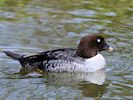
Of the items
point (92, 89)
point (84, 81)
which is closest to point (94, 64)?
point (84, 81)

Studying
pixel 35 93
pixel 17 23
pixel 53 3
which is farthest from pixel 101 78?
pixel 53 3

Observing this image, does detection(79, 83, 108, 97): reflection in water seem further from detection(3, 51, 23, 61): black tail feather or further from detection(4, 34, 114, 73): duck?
detection(3, 51, 23, 61): black tail feather

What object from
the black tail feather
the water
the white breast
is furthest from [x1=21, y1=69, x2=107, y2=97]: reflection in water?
the black tail feather

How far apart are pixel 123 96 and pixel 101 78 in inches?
60.1

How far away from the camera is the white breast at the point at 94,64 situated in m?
12.6

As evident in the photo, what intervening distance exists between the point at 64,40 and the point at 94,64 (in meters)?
2.26

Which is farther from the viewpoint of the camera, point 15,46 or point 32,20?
point 32,20

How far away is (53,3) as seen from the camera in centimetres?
1903

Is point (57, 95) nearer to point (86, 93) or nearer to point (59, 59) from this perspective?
point (86, 93)

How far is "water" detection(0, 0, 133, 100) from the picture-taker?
11117mm

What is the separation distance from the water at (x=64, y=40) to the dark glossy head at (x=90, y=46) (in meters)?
0.52

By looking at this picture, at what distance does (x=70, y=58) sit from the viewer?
12641 mm

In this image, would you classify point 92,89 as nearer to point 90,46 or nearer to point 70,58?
point 70,58

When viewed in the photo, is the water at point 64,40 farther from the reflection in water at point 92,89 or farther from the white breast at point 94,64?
the white breast at point 94,64
